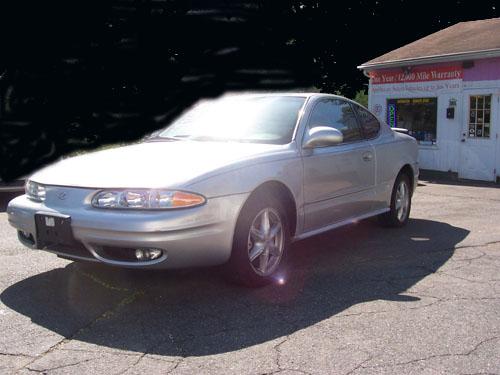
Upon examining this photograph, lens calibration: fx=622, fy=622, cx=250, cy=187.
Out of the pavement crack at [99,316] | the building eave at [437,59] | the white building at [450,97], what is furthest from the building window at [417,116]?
the pavement crack at [99,316]

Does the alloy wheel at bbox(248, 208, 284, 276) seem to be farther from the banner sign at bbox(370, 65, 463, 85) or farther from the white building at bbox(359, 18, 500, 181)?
the banner sign at bbox(370, 65, 463, 85)

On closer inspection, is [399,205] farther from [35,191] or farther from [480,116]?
[480,116]

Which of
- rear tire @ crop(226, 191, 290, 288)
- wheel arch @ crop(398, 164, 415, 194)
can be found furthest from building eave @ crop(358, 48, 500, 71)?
rear tire @ crop(226, 191, 290, 288)

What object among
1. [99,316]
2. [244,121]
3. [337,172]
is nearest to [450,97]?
[337,172]

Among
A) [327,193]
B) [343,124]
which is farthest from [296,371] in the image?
[343,124]

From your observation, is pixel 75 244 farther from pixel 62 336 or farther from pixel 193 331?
Answer: pixel 193 331

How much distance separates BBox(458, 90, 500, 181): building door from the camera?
535 inches

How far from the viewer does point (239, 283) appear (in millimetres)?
4641

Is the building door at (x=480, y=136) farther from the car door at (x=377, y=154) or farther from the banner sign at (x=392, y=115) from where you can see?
the car door at (x=377, y=154)

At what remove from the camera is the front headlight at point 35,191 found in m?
4.61

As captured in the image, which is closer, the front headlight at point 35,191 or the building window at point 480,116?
the front headlight at point 35,191

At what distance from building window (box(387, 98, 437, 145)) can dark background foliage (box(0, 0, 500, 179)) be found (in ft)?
28.7

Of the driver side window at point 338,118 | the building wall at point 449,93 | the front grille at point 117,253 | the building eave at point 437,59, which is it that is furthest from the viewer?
the building wall at point 449,93

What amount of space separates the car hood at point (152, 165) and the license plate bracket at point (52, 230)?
0.86ft
